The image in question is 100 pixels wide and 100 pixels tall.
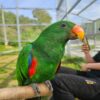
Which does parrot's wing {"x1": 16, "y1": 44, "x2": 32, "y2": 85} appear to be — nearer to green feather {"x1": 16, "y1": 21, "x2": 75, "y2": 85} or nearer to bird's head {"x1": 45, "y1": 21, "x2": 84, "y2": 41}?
green feather {"x1": 16, "y1": 21, "x2": 75, "y2": 85}

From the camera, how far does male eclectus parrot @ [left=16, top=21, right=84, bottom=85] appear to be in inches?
60.8

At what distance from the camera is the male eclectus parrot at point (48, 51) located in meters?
1.54

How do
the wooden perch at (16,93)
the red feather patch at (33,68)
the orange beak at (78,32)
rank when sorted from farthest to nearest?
the red feather patch at (33,68)
the orange beak at (78,32)
the wooden perch at (16,93)

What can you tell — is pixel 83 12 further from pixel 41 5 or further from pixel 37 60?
pixel 37 60

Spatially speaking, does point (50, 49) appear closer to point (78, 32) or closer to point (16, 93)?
point (78, 32)

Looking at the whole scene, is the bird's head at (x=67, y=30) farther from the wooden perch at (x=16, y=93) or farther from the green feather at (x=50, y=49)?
the wooden perch at (x=16, y=93)

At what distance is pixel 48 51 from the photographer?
160cm

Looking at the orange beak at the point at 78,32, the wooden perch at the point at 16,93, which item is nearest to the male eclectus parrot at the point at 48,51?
the orange beak at the point at 78,32

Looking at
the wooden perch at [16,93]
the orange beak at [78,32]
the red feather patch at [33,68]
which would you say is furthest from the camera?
the red feather patch at [33,68]

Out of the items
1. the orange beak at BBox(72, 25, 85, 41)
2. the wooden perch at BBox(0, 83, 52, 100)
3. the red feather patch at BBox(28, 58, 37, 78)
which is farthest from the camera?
the red feather patch at BBox(28, 58, 37, 78)

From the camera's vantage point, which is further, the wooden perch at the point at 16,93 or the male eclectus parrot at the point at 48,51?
the male eclectus parrot at the point at 48,51

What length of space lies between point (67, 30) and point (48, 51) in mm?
168

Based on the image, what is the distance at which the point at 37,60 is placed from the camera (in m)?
1.65

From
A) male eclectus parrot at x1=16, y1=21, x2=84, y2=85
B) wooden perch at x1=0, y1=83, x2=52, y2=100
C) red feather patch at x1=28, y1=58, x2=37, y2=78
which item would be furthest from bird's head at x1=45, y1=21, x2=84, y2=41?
wooden perch at x1=0, y1=83, x2=52, y2=100
